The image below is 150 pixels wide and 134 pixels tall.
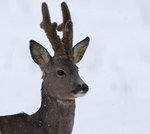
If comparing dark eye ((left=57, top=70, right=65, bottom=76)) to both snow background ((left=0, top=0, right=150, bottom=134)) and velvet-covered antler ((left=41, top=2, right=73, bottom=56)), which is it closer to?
velvet-covered antler ((left=41, top=2, right=73, bottom=56))

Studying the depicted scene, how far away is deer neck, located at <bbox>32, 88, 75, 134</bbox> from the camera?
246 inches

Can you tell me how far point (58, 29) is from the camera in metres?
7.08

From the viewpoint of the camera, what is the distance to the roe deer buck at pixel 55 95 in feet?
20.3

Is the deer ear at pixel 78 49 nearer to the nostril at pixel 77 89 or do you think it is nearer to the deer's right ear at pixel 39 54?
the deer's right ear at pixel 39 54

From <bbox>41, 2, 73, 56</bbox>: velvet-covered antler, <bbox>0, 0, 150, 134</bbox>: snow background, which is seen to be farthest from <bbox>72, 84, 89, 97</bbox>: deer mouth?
<bbox>0, 0, 150, 134</bbox>: snow background

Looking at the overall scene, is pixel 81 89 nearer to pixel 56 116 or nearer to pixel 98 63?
pixel 56 116

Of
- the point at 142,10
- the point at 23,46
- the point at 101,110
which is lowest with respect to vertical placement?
the point at 101,110

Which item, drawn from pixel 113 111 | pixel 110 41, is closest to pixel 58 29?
pixel 113 111

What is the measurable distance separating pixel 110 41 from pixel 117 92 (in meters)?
6.39

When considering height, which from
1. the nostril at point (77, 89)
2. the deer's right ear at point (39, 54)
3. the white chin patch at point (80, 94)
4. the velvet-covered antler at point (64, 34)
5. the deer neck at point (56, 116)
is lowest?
the deer neck at point (56, 116)

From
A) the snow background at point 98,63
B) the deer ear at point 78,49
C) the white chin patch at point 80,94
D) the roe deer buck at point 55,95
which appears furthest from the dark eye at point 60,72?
the snow background at point 98,63

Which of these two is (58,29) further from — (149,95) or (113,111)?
(149,95)

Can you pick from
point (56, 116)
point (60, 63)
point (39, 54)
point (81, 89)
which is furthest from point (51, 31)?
point (56, 116)

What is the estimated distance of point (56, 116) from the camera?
629 cm
